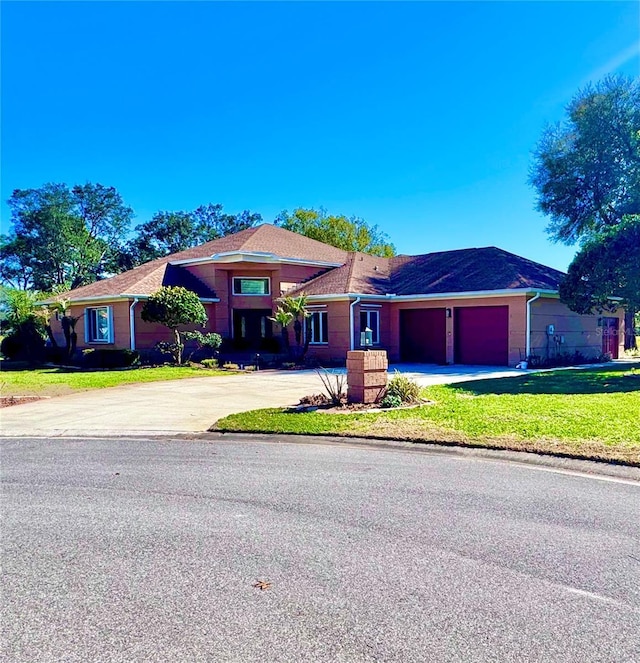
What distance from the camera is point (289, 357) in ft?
77.7

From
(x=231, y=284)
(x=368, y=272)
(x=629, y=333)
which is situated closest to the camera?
(x=231, y=284)

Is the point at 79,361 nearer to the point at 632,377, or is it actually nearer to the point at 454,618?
the point at 632,377

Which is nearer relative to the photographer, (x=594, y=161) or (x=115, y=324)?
(x=115, y=324)

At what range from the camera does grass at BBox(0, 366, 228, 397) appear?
14.8 m

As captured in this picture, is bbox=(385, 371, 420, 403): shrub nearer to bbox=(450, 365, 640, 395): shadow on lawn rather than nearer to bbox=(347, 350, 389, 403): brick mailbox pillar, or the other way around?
bbox=(347, 350, 389, 403): brick mailbox pillar

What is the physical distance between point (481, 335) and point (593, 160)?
1383cm

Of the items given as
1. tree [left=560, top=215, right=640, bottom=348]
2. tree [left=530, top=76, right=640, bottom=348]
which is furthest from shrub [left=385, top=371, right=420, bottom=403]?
tree [left=530, top=76, right=640, bottom=348]

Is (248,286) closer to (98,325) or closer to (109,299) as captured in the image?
(109,299)

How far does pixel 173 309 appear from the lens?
21.3 meters

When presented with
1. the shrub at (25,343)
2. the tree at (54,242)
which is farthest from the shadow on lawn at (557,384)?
the tree at (54,242)

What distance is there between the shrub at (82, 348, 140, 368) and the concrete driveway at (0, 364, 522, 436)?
5245mm

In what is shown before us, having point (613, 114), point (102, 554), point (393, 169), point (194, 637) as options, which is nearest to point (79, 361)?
point (393, 169)

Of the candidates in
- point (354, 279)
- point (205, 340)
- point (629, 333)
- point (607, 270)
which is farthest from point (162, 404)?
point (629, 333)

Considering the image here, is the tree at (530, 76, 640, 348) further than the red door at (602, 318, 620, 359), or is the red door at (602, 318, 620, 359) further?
the tree at (530, 76, 640, 348)
